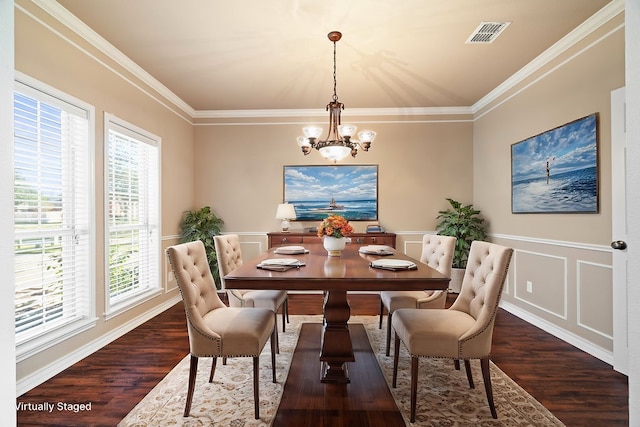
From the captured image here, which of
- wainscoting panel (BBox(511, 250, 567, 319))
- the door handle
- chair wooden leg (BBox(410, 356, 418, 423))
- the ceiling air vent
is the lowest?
chair wooden leg (BBox(410, 356, 418, 423))

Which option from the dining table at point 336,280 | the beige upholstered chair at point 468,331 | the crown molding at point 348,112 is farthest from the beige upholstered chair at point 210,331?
the crown molding at point 348,112

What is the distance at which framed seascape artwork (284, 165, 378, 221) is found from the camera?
506 centimetres

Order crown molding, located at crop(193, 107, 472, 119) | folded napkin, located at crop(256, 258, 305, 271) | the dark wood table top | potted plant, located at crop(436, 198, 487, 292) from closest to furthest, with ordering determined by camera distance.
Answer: the dark wood table top
folded napkin, located at crop(256, 258, 305, 271)
potted plant, located at crop(436, 198, 487, 292)
crown molding, located at crop(193, 107, 472, 119)

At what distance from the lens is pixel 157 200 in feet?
13.4

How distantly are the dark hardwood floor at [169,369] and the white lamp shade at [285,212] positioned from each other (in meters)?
1.93

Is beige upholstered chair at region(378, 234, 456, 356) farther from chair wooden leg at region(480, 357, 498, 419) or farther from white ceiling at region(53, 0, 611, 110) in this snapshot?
white ceiling at region(53, 0, 611, 110)

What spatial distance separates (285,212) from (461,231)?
2.42 meters

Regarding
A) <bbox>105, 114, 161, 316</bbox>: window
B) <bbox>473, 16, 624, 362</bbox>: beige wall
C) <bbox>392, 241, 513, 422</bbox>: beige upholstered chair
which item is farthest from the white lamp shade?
<bbox>392, 241, 513, 422</bbox>: beige upholstered chair

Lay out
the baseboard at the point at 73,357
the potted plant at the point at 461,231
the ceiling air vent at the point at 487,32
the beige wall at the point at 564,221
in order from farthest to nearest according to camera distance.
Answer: the potted plant at the point at 461,231 < the ceiling air vent at the point at 487,32 < the beige wall at the point at 564,221 < the baseboard at the point at 73,357

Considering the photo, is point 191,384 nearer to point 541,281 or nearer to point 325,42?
point 325,42

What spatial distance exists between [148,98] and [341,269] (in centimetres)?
324

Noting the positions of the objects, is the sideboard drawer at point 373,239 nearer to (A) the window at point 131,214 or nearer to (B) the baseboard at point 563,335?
(B) the baseboard at point 563,335

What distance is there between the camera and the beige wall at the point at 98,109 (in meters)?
2.29

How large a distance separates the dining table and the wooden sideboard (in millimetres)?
1978
